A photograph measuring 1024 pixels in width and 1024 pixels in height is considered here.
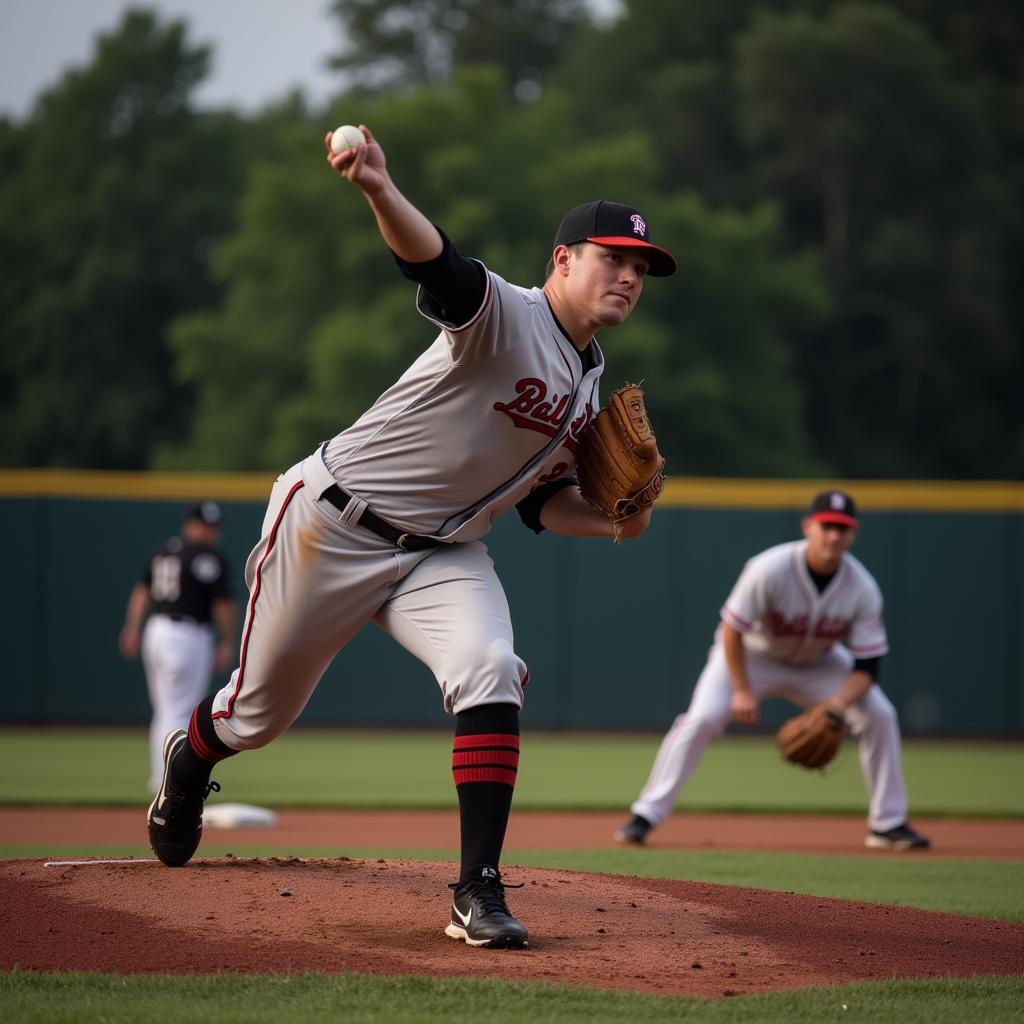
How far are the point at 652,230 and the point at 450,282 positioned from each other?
23336 millimetres

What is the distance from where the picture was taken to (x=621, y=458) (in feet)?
13.8

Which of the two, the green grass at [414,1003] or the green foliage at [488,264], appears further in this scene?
the green foliage at [488,264]

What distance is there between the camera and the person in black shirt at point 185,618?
29.7ft

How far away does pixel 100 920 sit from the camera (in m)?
3.91

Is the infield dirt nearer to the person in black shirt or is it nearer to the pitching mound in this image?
the pitching mound

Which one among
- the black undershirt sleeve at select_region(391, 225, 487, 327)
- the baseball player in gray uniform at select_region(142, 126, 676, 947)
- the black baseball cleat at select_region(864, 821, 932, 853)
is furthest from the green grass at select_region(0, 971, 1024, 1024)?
the black baseball cleat at select_region(864, 821, 932, 853)

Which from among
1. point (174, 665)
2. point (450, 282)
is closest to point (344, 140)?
point (450, 282)

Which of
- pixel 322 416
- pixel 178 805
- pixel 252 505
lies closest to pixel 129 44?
pixel 322 416

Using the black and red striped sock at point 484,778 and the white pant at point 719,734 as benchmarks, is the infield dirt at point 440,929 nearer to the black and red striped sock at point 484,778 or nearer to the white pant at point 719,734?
the black and red striped sock at point 484,778

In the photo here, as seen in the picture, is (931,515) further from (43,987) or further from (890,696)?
(43,987)

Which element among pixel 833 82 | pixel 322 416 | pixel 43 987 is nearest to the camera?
pixel 43 987

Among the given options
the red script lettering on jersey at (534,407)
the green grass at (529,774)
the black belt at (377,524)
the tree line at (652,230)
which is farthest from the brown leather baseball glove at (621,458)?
the tree line at (652,230)

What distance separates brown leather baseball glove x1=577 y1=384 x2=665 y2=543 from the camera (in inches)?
165

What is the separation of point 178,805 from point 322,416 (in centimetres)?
2289
